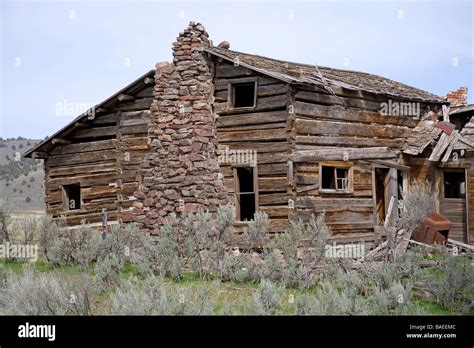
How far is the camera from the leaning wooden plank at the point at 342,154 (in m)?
13.4

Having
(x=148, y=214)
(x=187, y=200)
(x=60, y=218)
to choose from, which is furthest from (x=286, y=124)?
(x=60, y=218)

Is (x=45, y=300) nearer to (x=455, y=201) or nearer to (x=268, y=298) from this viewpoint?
(x=268, y=298)

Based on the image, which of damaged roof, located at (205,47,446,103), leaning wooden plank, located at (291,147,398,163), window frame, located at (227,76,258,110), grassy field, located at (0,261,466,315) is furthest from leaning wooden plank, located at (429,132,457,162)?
grassy field, located at (0,261,466,315)

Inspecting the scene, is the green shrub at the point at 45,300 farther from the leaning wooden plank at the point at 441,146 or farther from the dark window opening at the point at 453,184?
the dark window opening at the point at 453,184

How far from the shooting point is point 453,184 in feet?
62.9

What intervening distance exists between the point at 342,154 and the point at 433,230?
152 inches

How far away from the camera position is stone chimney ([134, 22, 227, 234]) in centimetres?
1480

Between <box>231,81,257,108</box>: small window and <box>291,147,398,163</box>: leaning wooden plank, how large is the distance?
226cm

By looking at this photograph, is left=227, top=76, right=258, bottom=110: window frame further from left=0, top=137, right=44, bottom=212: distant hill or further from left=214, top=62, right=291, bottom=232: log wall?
left=0, top=137, right=44, bottom=212: distant hill

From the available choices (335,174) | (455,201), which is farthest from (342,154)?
(455,201)

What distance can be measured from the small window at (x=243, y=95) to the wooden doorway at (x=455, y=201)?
6.37 meters

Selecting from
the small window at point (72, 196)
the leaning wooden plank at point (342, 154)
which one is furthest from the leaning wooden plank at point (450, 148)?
the small window at point (72, 196)
